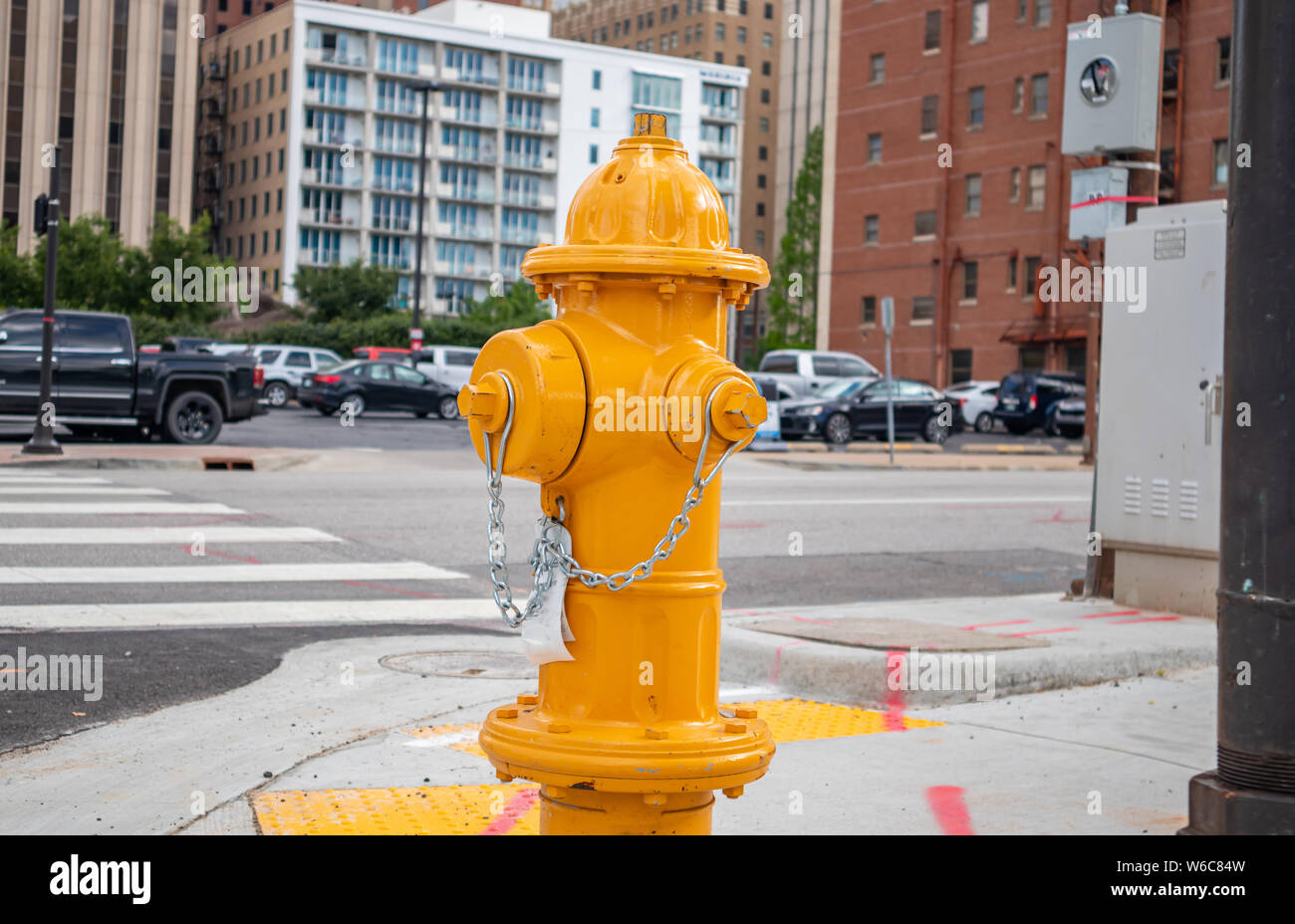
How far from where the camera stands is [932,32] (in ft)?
193

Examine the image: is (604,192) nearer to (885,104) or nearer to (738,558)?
(738,558)

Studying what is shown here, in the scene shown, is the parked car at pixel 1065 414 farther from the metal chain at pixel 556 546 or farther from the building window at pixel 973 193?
the metal chain at pixel 556 546

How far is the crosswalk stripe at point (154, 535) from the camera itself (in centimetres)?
1063

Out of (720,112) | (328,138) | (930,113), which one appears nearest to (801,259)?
(930,113)

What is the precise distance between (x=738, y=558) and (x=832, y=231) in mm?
53536

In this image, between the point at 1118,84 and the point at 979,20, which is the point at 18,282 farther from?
the point at 1118,84

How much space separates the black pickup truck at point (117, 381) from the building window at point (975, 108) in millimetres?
40230

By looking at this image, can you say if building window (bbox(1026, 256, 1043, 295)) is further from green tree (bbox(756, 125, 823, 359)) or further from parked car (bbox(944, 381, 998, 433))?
green tree (bbox(756, 125, 823, 359))

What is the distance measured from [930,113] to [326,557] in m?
52.3

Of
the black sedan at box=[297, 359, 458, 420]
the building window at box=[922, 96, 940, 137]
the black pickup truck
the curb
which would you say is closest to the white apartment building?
the building window at box=[922, 96, 940, 137]
